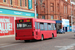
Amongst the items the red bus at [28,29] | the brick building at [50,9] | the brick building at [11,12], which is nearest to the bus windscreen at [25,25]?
the red bus at [28,29]

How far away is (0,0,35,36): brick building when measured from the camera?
92.6 feet

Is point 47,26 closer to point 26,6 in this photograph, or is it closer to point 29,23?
point 29,23

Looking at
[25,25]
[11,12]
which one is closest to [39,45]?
[25,25]

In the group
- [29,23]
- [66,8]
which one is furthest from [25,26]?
[66,8]

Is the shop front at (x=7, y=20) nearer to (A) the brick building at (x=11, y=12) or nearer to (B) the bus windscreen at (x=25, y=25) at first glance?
(A) the brick building at (x=11, y=12)

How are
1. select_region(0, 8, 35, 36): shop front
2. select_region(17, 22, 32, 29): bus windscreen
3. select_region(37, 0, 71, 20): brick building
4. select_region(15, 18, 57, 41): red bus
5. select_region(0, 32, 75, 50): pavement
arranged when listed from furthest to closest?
select_region(37, 0, 71, 20): brick building
select_region(0, 8, 35, 36): shop front
select_region(17, 22, 32, 29): bus windscreen
select_region(15, 18, 57, 41): red bus
select_region(0, 32, 75, 50): pavement

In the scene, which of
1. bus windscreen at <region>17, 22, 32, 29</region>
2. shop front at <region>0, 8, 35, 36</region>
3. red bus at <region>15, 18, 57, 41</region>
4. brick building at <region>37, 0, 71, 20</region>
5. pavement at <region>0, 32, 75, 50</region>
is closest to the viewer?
pavement at <region>0, 32, 75, 50</region>

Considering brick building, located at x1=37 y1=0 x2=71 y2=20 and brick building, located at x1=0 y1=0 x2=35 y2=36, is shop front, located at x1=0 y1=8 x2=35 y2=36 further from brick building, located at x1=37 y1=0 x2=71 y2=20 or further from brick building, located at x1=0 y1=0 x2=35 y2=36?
brick building, located at x1=37 y1=0 x2=71 y2=20

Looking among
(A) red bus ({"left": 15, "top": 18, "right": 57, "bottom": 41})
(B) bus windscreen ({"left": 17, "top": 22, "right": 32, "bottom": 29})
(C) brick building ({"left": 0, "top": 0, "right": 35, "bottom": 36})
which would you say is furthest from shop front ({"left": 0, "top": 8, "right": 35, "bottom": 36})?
(B) bus windscreen ({"left": 17, "top": 22, "right": 32, "bottom": 29})

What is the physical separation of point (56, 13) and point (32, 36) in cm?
3816

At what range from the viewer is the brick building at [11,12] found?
28234mm

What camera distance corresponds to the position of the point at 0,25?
91.2ft

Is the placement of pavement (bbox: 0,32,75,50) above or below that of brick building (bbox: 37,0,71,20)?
below

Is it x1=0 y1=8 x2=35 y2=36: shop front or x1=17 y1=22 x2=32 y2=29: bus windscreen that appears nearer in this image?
x1=17 y1=22 x2=32 y2=29: bus windscreen
